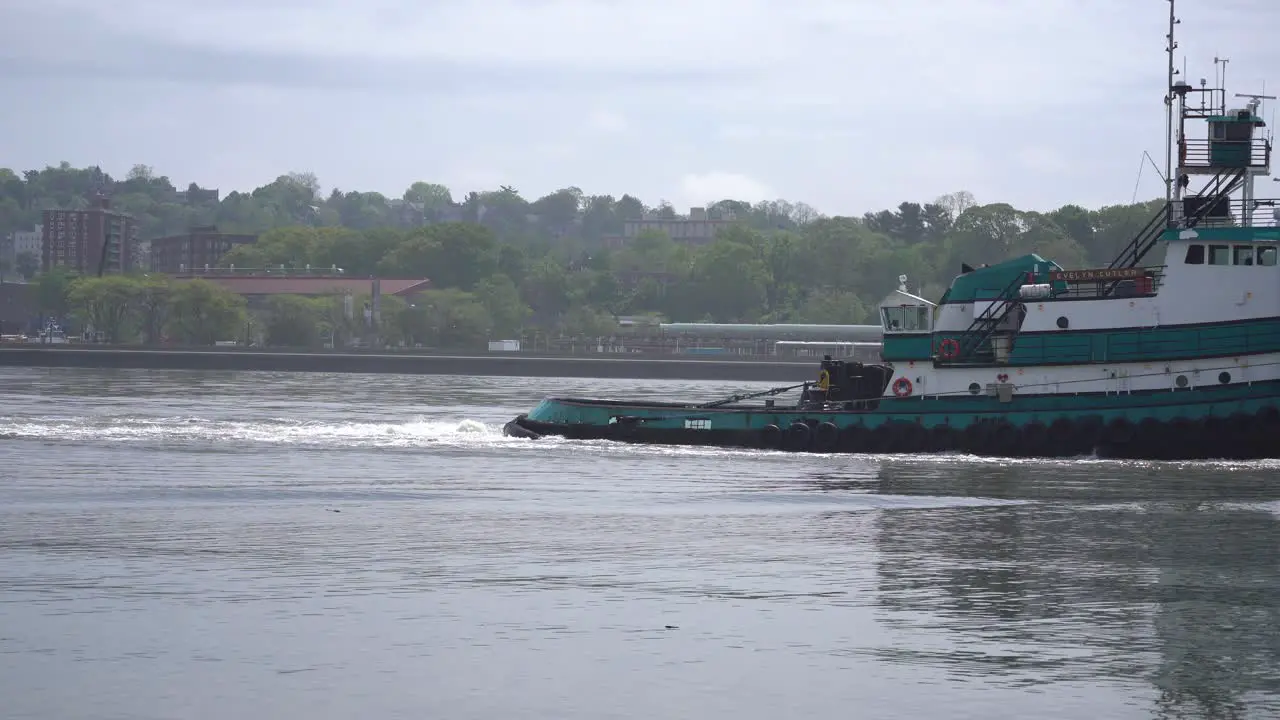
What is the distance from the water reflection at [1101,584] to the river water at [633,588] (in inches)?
2.7

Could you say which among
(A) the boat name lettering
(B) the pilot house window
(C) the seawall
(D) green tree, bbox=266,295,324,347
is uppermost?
(D) green tree, bbox=266,295,324,347

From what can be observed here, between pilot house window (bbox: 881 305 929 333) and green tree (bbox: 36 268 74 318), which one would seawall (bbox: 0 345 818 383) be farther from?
pilot house window (bbox: 881 305 929 333)

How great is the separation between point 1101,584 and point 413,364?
104 m

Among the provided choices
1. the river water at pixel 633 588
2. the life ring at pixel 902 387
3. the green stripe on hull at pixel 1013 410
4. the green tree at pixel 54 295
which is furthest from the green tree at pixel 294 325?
the life ring at pixel 902 387

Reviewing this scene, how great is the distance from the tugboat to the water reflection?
10.3ft

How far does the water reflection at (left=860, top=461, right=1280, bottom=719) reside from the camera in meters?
17.2

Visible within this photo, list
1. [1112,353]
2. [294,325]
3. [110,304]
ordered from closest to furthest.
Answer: [1112,353] → [294,325] → [110,304]

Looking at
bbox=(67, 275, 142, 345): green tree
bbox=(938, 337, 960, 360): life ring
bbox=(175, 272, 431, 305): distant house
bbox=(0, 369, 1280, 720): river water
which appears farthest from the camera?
bbox=(175, 272, 431, 305): distant house

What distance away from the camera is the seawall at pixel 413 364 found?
4732 inches

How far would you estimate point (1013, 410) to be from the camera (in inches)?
1577

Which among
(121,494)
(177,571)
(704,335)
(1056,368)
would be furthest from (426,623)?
(704,335)

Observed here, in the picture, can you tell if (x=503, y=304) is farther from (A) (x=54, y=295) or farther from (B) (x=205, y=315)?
(A) (x=54, y=295)

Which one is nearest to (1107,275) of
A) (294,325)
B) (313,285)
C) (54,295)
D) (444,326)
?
(444,326)

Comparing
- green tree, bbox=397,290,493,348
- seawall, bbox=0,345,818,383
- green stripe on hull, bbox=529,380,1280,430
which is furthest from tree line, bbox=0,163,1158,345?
green stripe on hull, bbox=529,380,1280,430
